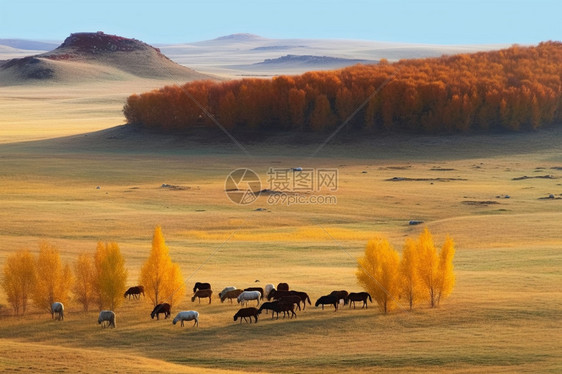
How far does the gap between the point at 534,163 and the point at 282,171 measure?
31.2 meters

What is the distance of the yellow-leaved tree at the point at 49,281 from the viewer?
4081 centimetres

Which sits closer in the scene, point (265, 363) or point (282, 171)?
point (265, 363)

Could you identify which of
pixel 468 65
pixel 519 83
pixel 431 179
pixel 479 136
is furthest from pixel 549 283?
pixel 468 65

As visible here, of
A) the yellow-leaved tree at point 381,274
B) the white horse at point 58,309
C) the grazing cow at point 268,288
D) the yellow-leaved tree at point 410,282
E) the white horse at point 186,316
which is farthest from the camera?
the grazing cow at point 268,288

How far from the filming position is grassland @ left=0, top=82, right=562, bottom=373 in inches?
1329

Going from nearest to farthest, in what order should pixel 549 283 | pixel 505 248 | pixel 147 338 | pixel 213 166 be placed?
1. pixel 147 338
2. pixel 549 283
3. pixel 505 248
4. pixel 213 166

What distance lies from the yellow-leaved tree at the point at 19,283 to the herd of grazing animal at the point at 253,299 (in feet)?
5.88

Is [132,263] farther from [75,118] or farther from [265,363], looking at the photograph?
[75,118]

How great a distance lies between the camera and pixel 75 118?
172 meters

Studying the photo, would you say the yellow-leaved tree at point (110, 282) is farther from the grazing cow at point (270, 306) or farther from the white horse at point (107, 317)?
the grazing cow at point (270, 306)

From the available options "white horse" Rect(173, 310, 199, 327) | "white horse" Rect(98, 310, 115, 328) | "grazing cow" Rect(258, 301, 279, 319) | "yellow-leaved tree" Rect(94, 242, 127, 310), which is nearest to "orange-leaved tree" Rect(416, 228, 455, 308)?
"grazing cow" Rect(258, 301, 279, 319)

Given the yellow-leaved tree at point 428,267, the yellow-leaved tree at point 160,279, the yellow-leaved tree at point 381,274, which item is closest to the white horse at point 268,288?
the yellow-leaved tree at point 160,279

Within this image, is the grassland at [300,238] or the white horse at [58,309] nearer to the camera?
the grassland at [300,238]

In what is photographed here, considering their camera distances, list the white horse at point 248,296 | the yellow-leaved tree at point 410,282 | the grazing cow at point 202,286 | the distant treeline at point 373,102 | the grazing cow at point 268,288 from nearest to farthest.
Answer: the yellow-leaved tree at point 410,282
the white horse at point 248,296
the grazing cow at point 268,288
the grazing cow at point 202,286
the distant treeline at point 373,102
